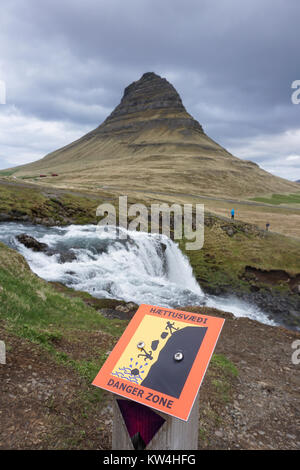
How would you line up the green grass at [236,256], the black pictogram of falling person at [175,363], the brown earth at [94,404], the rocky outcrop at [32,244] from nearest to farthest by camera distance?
the black pictogram of falling person at [175,363]
the brown earth at [94,404]
the rocky outcrop at [32,244]
the green grass at [236,256]

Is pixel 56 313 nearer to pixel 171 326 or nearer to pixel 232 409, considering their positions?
pixel 232 409

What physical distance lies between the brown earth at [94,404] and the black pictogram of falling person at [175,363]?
10.7ft

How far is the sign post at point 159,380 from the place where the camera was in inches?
168

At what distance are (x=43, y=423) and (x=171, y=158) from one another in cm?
17330

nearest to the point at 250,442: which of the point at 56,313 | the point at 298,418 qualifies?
the point at 298,418

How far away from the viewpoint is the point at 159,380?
4.45m

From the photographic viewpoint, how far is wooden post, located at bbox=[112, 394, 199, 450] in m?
4.32

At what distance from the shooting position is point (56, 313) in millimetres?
12797

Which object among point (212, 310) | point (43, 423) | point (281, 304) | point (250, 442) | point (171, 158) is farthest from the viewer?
point (171, 158)

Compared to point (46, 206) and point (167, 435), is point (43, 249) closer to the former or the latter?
point (46, 206)

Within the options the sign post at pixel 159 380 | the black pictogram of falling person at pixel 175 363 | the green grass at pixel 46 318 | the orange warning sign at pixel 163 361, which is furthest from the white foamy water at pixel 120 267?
the black pictogram of falling person at pixel 175 363

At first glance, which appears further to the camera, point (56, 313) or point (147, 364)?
point (56, 313)

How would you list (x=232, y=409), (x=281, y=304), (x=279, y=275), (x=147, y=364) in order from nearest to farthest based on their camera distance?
(x=147, y=364)
(x=232, y=409)
(x=281, y=304)
(x=279, y=275)

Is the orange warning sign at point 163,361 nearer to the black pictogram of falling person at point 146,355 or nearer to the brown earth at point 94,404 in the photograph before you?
the black pictogram of falling person at point 146,355
